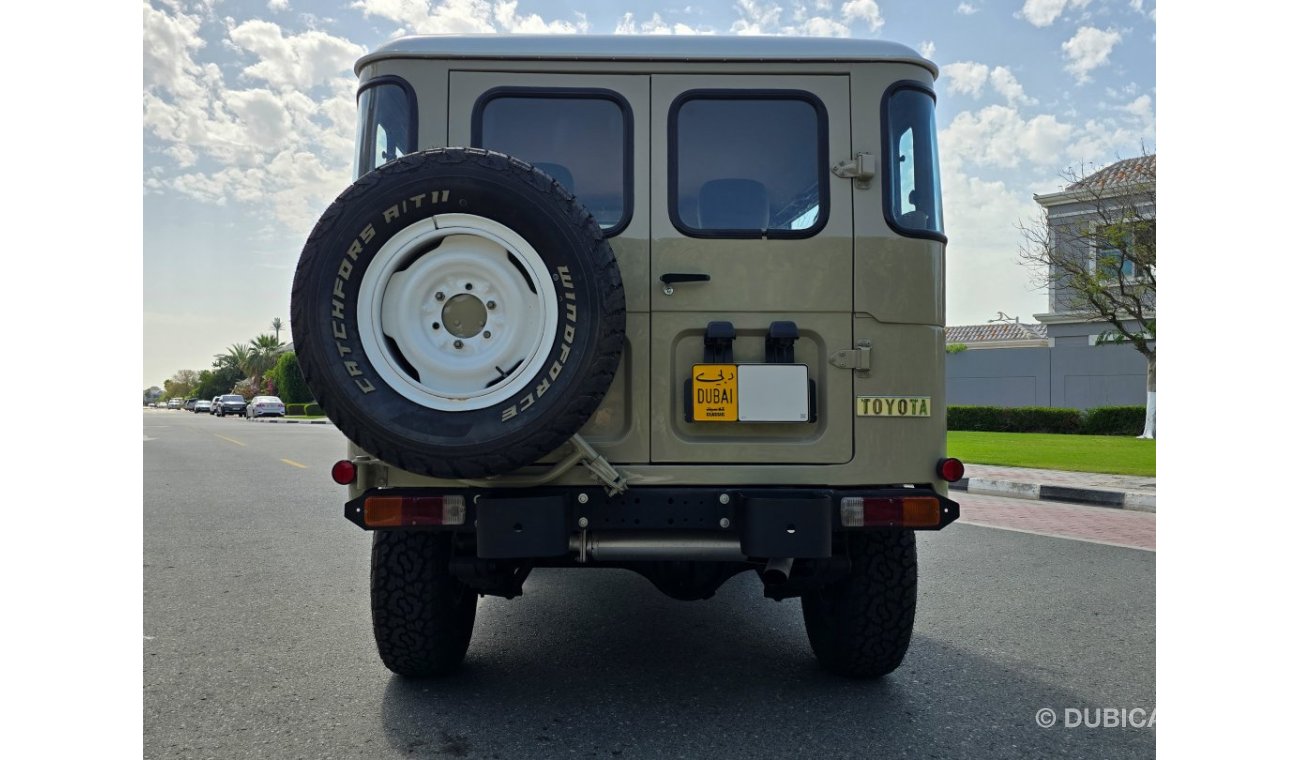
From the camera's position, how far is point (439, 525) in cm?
339

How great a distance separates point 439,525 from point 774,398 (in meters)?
1.33

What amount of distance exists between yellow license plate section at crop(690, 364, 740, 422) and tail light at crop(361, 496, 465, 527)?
95 cm

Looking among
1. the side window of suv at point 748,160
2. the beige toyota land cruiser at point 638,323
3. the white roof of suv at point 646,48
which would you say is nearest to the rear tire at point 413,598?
the beige toyota land cruiser at point 638,323

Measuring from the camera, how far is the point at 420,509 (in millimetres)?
3402

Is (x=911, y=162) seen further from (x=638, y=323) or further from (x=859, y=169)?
(x=638, y=323)

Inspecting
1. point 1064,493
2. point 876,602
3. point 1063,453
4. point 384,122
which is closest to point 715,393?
point 876,602

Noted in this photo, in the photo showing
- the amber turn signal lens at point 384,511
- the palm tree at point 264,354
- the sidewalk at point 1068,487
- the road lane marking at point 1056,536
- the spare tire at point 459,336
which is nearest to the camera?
the spare tire at point 459,336

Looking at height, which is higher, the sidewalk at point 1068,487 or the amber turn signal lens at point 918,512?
the amber turn signal lens at point 918,512

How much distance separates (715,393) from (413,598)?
57.4 inches

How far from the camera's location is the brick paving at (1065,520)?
26.1 ft

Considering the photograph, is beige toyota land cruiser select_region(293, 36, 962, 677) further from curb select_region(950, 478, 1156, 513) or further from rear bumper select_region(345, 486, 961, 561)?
curb select_region(950, 478, 1156, 513)

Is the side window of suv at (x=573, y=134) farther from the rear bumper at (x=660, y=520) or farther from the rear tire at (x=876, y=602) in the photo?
the rear tire at (x=876, y=602)

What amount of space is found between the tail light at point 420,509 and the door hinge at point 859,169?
194 centimetres

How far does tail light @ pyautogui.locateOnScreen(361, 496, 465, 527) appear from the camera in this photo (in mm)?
3396
